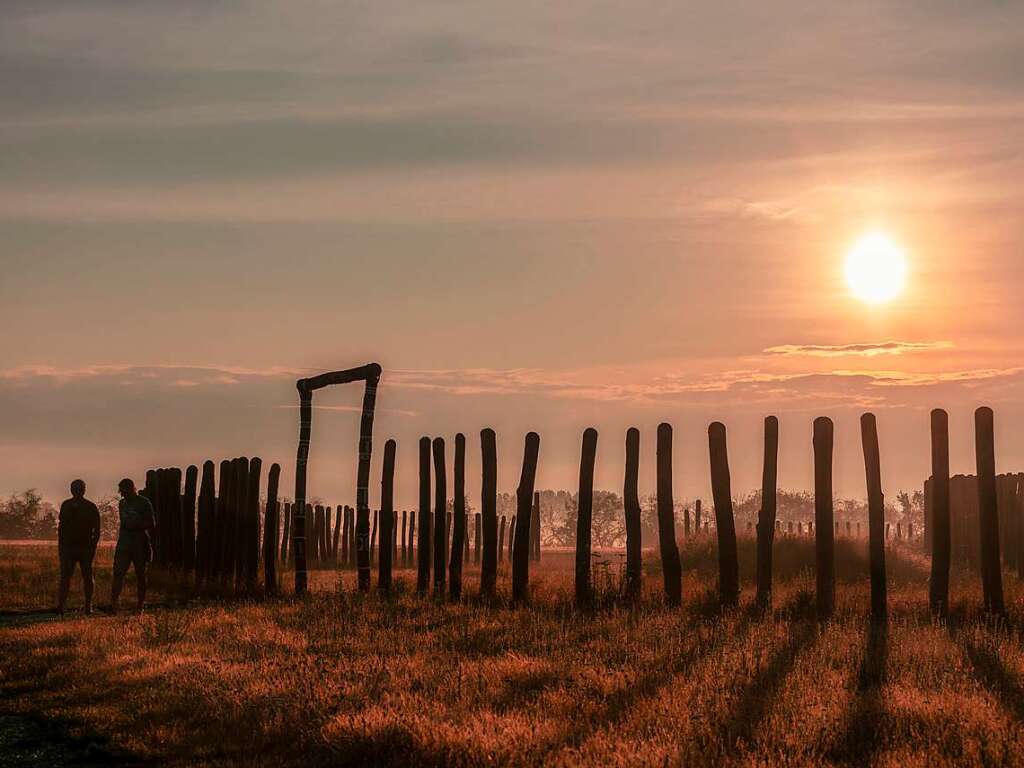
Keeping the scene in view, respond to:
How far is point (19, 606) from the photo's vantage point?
20406 mm

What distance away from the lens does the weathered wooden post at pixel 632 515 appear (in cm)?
1620

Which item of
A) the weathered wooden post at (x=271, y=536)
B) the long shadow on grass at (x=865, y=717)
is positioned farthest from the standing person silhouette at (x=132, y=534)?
the long shadow on grass at (x=865, y=717)

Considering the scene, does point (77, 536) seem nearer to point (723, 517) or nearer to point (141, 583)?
point (141, 583)

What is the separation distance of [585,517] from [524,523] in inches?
43.7


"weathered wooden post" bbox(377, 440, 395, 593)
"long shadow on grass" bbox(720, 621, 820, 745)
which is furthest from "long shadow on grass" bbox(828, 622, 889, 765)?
"weathered wooden post" bbox(377, 440, 395, 593)

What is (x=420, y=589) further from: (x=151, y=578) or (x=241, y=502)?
(x=151, y=578)

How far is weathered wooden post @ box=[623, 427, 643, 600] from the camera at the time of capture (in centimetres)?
1620

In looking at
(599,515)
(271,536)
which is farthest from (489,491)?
(599,515)

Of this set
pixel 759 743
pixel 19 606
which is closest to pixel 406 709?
pixel 759 743

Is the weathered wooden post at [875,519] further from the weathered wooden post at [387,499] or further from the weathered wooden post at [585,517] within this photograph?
the weathered wooden post at [387,499]

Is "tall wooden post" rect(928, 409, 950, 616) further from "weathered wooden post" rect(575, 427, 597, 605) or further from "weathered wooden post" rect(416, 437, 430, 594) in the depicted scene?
"weathered wooden post" rect(416, 437, 430, 594)

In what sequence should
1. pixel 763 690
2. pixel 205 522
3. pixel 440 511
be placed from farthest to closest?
pixel 205 522, pixel 440 511, pixel 763 690

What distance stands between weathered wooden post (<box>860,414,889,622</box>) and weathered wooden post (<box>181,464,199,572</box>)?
15.5m

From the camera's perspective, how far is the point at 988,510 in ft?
46.6
